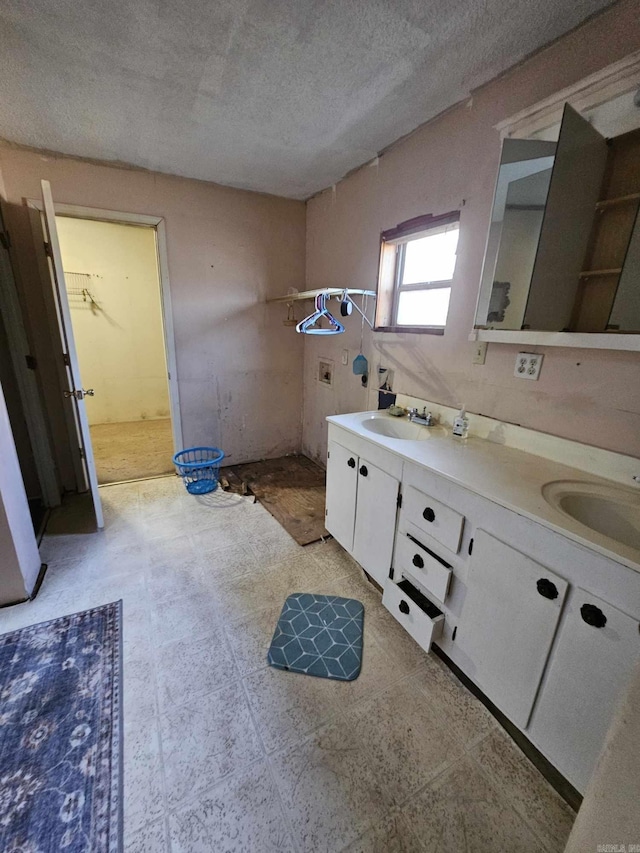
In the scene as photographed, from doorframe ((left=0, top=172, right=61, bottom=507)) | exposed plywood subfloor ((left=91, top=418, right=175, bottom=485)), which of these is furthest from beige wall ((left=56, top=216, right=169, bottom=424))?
doorframe ((left=0, top=172, right=61, bottom=507))

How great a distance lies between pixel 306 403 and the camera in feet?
11.4

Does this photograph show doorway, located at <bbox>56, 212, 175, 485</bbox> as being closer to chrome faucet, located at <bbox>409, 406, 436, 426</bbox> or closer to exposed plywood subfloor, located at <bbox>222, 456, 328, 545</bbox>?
exposed plywood subfloor, located at <bbox>222, 456, 328, 545</bbox>

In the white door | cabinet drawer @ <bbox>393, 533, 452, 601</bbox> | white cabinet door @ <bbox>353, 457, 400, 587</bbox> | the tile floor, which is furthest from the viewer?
the white door

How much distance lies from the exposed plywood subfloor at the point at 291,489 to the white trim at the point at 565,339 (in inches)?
62.0

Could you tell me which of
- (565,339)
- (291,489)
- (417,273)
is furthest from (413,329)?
(291,489)

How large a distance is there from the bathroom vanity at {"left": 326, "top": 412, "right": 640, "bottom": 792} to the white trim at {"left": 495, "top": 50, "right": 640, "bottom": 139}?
132cm

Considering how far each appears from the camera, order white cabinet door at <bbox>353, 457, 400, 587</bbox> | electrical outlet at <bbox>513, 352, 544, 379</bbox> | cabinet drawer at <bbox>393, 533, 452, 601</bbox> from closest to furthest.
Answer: cabinet drawer at <bbox>393, 533, 452, 601</bbox>
electrical outlet at <bbox>513, 352, 544, 379</bbox>
white cabinet door at <bbox>353, 457, 400, 587</bbox>

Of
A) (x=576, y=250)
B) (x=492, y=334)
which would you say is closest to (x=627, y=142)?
(x=576, y=250)

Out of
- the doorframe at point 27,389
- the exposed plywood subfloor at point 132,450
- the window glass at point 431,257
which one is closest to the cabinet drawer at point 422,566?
the window glass at point 431,257

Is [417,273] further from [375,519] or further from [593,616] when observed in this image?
[593,616]

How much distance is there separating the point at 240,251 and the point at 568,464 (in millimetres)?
2862

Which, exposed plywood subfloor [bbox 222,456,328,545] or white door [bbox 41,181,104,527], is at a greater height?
white door [bbox 41,181,104,527]

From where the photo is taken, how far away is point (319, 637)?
1.54 metres

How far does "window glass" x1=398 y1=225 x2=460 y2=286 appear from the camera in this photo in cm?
185
